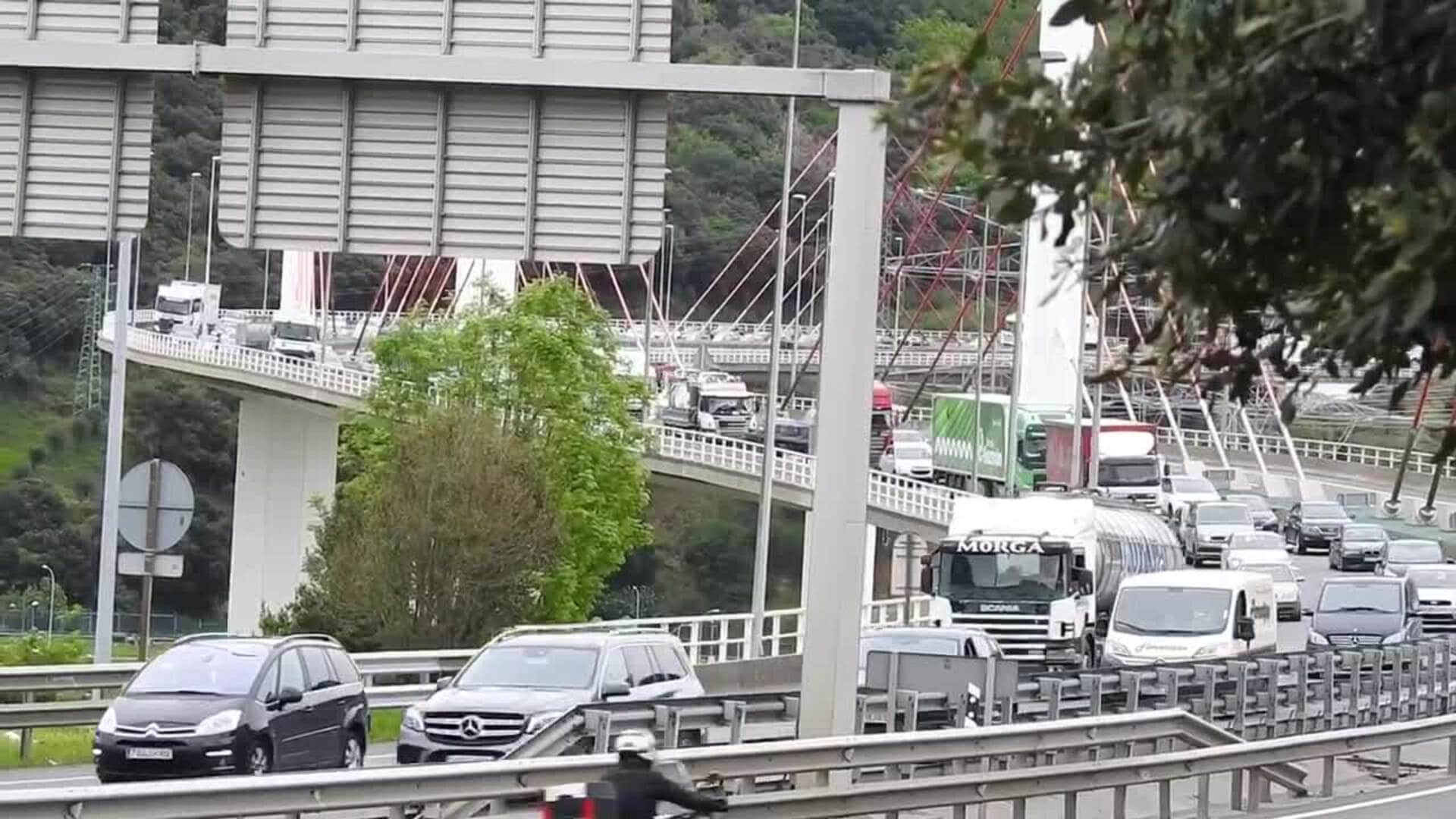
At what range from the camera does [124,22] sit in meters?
17.2

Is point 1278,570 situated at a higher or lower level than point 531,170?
lower

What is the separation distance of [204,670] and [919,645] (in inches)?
389

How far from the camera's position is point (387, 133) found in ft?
56.8

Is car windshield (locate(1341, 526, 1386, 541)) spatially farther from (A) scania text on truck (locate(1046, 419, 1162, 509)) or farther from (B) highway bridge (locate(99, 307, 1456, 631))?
(A) scania text on truck (locate(1046, 419, 1162, 509))

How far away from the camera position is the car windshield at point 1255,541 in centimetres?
6575

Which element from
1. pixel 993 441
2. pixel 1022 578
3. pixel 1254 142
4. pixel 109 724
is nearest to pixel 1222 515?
pixel 993 441

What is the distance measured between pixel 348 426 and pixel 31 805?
148 feet

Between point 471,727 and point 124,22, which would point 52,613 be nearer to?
point 471,727

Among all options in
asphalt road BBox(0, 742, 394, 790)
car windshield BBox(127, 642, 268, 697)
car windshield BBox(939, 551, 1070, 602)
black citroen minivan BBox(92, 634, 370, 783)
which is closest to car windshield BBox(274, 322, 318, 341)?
car windshield BBox(939, 551, 1070, 602)

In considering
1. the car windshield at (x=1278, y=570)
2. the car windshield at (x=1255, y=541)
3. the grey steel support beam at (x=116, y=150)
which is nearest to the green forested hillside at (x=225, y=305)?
the car windshield at (x=1255, y=541)

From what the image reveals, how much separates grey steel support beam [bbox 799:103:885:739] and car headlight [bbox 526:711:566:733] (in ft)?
12.9

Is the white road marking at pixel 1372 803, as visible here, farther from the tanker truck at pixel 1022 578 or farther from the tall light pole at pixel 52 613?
the tall light pole at pixel 52 613

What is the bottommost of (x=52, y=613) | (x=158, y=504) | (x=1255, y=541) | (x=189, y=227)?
(x=52, y=613)

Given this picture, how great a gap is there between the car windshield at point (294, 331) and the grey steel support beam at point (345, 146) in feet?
290
